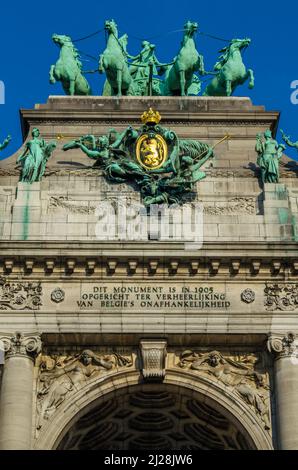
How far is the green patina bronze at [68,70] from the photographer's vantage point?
36312 mm

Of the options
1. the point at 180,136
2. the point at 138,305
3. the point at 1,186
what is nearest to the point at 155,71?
the point at 180,136

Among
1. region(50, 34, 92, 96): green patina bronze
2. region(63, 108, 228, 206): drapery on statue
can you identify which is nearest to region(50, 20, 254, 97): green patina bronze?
region(50, 34, 92, 96): green patina bronze

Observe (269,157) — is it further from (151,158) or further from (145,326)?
(145,326)

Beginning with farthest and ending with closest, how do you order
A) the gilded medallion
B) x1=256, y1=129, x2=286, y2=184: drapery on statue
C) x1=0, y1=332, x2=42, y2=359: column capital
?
the gilded medallion → x1=256, y1=129, x2=286, y2=184: drapery on statue → x1=0, y1=332, x2=42, y2=359: column capital

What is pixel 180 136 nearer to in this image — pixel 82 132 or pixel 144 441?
pixel 82 132

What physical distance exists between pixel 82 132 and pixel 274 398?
9939 millimetres

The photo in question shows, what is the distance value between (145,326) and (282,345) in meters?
3.41

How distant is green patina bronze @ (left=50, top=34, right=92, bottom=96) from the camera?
36.3 meters

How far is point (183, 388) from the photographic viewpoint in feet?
97.7

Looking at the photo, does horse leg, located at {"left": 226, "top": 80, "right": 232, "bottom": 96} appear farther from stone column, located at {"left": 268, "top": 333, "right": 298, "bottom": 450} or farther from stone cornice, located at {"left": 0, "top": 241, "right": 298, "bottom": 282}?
stone column, located at {"left": 268, "top": 333, "right": 298, "bottom": 450}

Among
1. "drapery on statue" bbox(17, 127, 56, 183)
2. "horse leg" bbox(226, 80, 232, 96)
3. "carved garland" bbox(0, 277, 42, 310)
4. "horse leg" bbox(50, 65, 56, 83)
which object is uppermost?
"horse leg" bbox(50, 65, 56, 83)

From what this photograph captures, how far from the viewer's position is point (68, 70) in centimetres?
3634

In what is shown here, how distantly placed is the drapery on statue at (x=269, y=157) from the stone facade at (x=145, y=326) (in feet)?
2.54

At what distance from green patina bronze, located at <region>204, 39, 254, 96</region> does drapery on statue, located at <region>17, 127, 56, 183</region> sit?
6629mm
